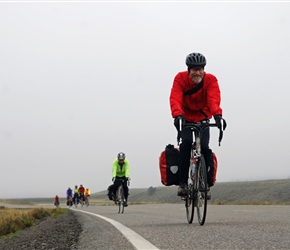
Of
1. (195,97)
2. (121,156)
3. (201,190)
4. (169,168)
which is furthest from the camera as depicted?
(121,156)

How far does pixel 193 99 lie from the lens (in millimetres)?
6930

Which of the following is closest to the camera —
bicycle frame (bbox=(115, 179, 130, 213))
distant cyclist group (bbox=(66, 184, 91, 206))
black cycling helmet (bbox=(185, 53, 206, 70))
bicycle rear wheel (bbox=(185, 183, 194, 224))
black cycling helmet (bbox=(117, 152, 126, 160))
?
black cycling helmet (bbox=(185, 53, 206, 70))

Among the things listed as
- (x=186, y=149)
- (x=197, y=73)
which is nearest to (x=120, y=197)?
(x=186, y=149)

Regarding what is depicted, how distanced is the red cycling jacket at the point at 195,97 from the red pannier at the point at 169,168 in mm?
619

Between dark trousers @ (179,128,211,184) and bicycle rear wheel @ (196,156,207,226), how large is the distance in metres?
0.19

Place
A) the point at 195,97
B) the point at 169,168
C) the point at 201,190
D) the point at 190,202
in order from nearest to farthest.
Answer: the point at 201,190
the point at 195,97
the point at 169,168
the point at 190,202

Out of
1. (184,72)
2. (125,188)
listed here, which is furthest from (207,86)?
(125,188)

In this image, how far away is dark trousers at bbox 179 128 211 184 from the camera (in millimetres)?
6770

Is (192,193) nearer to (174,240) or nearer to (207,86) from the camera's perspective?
(207,86)

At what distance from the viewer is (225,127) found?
6.32 metres

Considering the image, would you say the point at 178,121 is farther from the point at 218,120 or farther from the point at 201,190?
the point at 201,190

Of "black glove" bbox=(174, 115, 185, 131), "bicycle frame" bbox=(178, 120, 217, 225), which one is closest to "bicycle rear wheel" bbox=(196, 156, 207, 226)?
"bicycle frame" bbox=(178, 120, 217, 225)

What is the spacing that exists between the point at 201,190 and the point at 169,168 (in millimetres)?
703

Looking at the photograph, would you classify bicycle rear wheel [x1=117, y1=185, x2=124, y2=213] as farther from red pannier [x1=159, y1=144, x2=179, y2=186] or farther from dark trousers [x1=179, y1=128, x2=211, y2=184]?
dark trousers [x1=179, y1=128, x2=211, y2=184]
